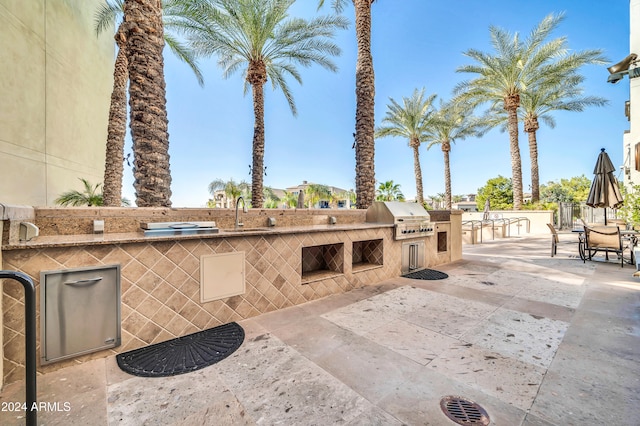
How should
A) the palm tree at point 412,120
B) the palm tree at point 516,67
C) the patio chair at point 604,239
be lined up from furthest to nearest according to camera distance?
the palm tree at point 412,120
the palm tree at point 516,67
the patio chair at point 604,239

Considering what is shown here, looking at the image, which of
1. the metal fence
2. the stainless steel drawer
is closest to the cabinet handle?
the stainless steel drawer

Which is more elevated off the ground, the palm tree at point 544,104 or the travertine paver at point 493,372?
the palm tree at point 544,104

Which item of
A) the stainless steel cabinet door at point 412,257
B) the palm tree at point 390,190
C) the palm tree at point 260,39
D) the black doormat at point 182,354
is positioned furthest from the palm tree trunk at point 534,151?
the black doormat at point 182,354

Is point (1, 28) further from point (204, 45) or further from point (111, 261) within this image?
point (111, 261)

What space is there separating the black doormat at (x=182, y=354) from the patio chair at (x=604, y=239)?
8.60 m

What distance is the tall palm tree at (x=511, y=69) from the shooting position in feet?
41.2

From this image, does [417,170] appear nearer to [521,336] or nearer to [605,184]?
[605,184]

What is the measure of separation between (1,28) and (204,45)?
557 cm

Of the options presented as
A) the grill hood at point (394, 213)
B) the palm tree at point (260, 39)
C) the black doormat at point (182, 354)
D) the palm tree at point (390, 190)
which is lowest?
the black doormat at point (182, 354)

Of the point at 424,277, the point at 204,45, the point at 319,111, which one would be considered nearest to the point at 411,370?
the point at 424,277

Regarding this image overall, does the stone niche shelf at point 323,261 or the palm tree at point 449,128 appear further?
the palm tree at point 449,128

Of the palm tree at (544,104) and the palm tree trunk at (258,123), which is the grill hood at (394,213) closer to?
the palm tree trunk at (258,123)

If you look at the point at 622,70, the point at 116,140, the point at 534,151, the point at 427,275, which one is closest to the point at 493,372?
the point at 427,275

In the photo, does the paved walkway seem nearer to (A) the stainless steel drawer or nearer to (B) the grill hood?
(A) the stainless steel drawer
